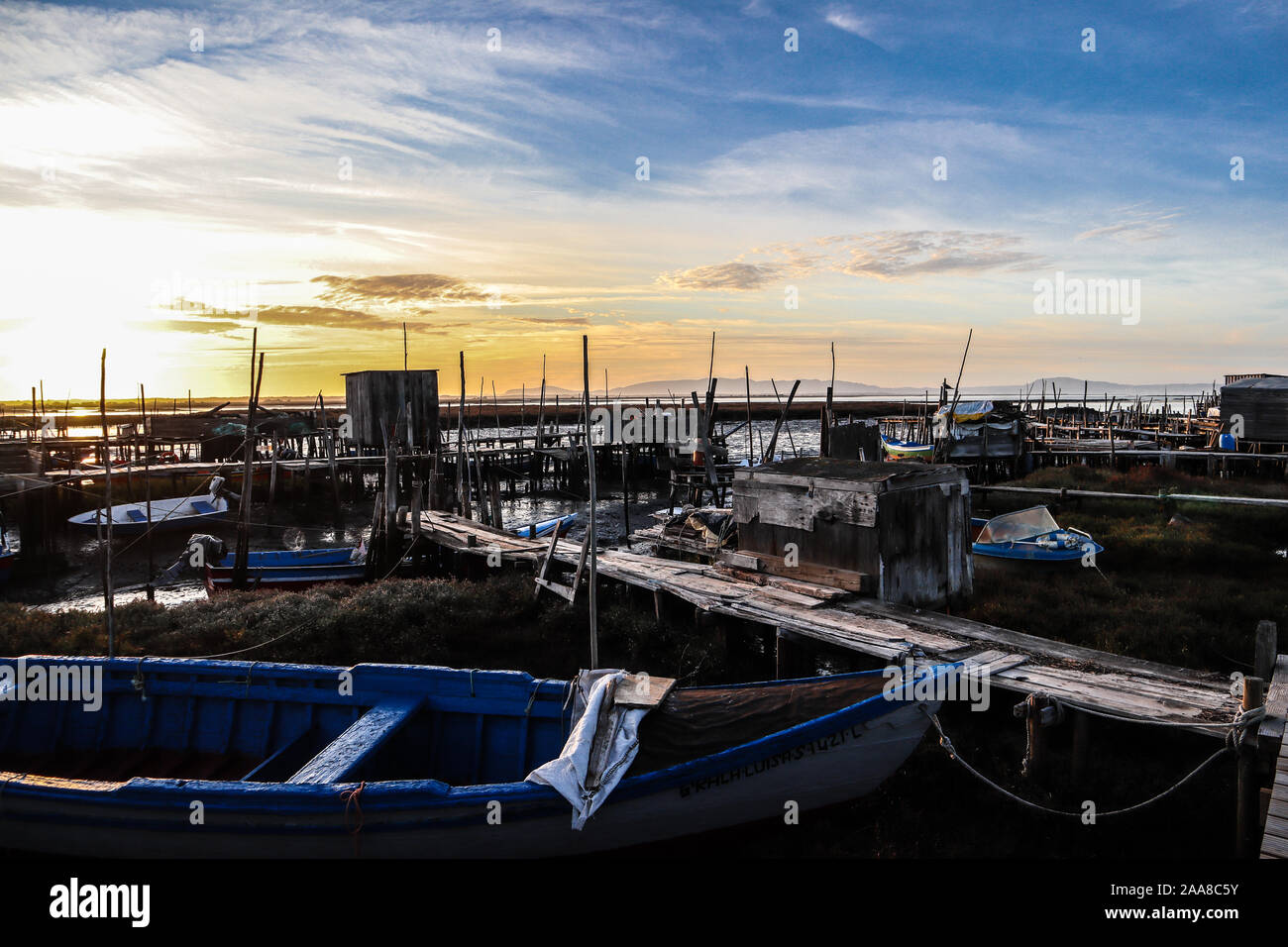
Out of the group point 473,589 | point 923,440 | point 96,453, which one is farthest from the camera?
point 923,440

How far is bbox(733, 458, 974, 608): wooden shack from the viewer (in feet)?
38.5

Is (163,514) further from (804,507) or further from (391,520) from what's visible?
(804,507)

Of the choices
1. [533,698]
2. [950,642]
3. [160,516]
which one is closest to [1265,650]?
[950,642]

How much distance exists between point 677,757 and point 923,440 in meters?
41.8

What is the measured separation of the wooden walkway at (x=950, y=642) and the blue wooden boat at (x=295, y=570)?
8702 millimetres

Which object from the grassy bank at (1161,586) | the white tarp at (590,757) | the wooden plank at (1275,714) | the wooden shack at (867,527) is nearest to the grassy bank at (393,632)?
the wooden shack at (867,527)

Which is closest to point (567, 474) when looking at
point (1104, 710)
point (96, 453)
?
point (96, 453)

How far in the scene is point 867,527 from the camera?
11719 mm

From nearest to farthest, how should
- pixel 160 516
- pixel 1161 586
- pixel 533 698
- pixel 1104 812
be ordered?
1. pixel 1104 812
2. pixel 533 698
3. pixel 1161 586
4. pixel 160 516

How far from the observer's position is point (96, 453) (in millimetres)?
38906

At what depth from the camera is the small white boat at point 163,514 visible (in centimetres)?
2717

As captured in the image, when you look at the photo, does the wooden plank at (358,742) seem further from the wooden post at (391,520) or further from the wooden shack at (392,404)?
the wooden shack at (392,404)

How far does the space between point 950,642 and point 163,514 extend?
30.4 m
